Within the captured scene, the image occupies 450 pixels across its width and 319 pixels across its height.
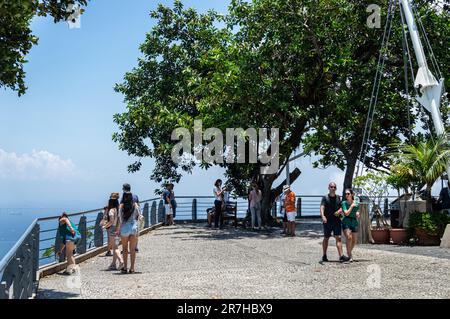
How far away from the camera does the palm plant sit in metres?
17.1

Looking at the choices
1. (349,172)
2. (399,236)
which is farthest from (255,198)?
(399,236)

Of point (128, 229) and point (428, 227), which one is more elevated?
point (128, 229)

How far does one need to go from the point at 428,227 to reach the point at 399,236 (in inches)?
38.9

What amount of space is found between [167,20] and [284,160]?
1200 centimetres

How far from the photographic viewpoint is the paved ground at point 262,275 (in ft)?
30.9

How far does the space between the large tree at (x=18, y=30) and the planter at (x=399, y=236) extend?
36.9 ft

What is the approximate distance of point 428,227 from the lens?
16594 mm

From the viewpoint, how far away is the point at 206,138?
26578mm

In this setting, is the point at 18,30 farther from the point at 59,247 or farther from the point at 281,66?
the point at 281,66

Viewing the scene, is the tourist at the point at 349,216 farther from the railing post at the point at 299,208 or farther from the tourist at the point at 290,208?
the railing post at the point at 299,208

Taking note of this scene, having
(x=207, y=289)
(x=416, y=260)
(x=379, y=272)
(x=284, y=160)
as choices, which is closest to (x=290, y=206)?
(x=284, y=160)

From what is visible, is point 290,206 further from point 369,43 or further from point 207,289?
point 207,289

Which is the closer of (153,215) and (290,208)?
(290,208)

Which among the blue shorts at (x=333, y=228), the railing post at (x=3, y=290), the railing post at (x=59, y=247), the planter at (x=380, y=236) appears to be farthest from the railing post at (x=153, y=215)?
the railing post at (x=3, y=290)
